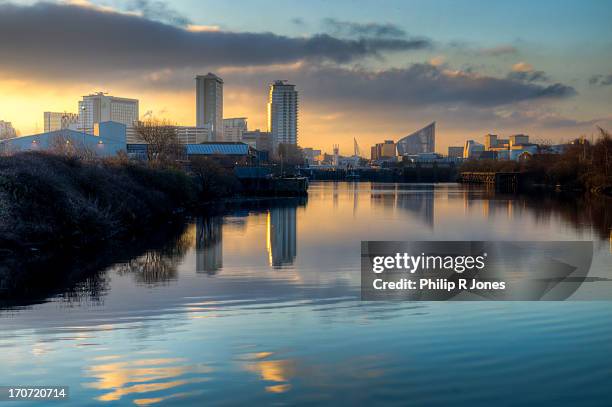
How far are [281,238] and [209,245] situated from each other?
4325 mm

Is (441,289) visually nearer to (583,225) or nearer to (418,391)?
(418,391)

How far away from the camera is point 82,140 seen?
220 ft

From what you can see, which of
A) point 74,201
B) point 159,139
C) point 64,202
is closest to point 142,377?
point 64,202

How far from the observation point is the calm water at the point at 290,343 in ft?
32.0

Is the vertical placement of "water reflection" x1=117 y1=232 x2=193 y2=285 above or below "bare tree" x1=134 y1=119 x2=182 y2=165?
below

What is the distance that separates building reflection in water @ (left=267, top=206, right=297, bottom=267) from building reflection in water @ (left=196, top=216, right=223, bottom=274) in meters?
2.10

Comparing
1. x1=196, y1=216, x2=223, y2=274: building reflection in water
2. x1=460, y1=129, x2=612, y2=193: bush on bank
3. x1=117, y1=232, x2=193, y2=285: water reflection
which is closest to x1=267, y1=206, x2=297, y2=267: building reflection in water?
x1=196, y1=216, x2=223, y2=274: building reflection in water

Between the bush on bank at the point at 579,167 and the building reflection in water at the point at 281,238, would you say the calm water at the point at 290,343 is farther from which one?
the bush on bank at the point at 579,167

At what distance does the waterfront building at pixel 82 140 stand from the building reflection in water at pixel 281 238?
18.7 meters

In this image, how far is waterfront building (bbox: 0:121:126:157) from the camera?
60.1m

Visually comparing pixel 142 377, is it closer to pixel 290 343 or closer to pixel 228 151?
pixel 290 343

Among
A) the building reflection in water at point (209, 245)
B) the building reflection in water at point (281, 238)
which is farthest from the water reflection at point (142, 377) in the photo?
the building reflection in water at point (281, 238)

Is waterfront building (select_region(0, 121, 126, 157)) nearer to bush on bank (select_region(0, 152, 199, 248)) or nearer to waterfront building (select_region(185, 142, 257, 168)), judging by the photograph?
bush on bank (select_region(0, 152, 199, 248))

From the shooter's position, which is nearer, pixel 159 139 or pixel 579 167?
pixel 159 139
